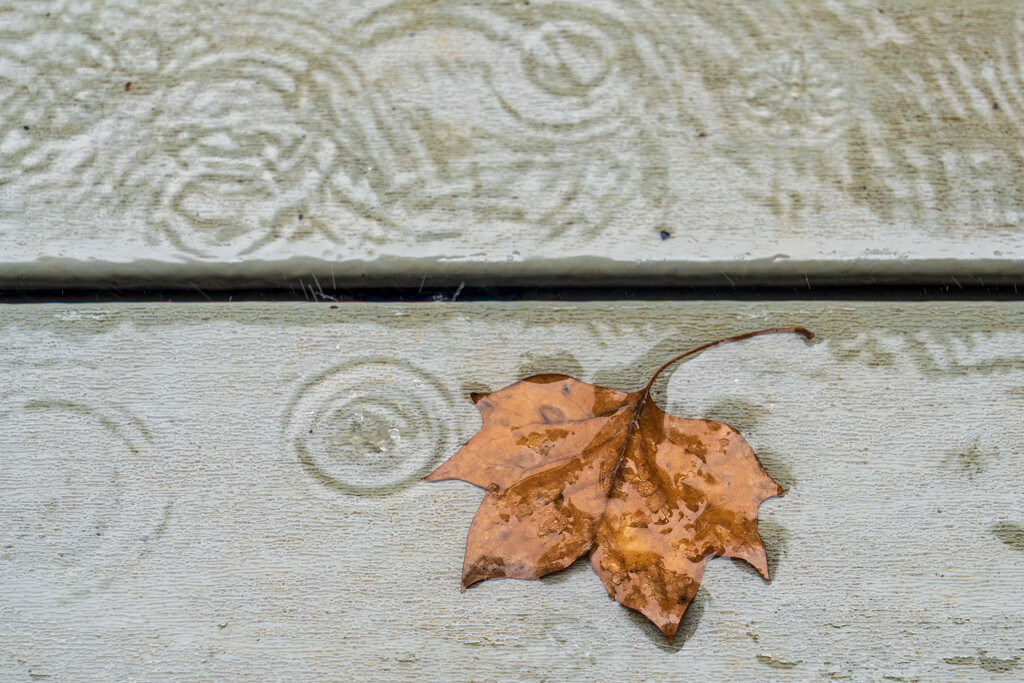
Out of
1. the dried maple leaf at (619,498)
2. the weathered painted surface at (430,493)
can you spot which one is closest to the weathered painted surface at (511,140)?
the weathered painted surface at (430,493)

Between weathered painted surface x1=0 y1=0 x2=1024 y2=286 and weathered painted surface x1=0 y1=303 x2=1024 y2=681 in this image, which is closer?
weathered painted surface x1=0 y1=303 x2=1024 y2=681

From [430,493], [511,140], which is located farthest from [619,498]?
[511,140]

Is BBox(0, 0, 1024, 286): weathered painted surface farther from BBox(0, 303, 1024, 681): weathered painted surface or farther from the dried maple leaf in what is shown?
the dried maple leaf

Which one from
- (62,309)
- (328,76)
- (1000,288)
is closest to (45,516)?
(62,309)

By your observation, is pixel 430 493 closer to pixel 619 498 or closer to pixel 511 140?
pixel 619 498

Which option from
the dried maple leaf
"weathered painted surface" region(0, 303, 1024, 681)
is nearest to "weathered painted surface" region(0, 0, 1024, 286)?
"weathered painted surface" region(0, 303, 1024, 681)

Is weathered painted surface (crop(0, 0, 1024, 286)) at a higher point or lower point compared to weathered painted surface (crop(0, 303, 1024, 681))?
higher
